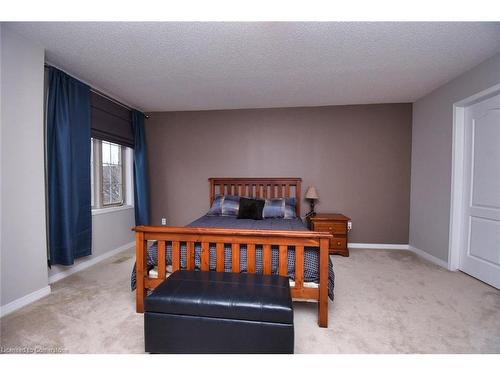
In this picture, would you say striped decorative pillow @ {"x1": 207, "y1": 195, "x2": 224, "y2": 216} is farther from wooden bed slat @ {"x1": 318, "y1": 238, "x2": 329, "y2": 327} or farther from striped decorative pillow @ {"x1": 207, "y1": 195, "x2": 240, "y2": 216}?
wooden bed slat @ {"x1": 318, "y1": 238, "x2": 329, "y2": 327}

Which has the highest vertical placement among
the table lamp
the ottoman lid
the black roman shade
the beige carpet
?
the black roman shade

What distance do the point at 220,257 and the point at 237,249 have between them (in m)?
0.15

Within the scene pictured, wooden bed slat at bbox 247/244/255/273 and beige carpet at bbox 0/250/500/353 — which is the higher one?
wooden bed slat at bbox 247/244/255/273

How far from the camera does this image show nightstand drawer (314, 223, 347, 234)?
3.13m

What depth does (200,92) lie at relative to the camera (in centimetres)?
297

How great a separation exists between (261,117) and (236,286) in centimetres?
289

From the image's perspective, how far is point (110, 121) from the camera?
10.00ft

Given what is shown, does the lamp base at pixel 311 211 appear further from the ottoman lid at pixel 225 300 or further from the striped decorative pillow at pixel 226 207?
the ottoman lid at pixel 225 300

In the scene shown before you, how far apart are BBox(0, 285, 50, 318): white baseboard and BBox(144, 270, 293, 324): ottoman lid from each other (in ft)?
4.58

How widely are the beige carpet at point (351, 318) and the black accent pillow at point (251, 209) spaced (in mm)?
1220

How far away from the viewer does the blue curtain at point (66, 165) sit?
7.22 ft

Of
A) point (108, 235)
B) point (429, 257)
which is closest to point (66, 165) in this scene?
point (108, 235)

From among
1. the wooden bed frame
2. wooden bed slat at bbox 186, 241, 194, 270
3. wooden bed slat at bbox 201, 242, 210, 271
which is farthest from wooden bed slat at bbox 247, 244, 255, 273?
wooden bed slat at bbox 186, 241, 194, 270

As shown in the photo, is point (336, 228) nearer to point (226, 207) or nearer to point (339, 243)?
point (339, 243)
